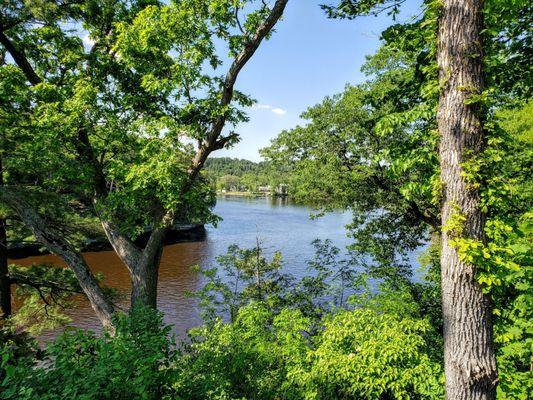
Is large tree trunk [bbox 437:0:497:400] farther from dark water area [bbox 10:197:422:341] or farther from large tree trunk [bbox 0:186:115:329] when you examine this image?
dark water area [bbox 10:197:422:341]

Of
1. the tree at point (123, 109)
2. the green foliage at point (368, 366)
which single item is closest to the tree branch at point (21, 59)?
the tree at point (123, 109)

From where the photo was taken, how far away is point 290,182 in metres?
10.7

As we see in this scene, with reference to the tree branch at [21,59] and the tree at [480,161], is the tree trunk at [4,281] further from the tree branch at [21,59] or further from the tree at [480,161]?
the tree at [480,161]

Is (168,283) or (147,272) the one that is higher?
(147,272)

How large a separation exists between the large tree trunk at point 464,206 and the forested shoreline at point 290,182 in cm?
1

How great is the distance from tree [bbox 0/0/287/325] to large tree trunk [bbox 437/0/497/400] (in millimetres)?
3861

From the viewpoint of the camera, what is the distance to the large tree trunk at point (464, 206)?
286cm

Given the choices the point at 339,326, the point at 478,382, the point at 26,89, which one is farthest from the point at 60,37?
the point at 478,382

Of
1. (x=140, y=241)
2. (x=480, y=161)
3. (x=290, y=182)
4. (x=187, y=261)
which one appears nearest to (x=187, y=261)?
(x=187, y=261)

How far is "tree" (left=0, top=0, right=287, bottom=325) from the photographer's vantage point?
19.1 ft

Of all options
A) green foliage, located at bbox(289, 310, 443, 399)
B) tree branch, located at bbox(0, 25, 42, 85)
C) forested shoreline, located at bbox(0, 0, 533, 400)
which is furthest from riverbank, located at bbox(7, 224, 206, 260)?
green foliage, located at bbox(289, 310, 443, 399)

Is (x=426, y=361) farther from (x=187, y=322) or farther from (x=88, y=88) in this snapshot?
(x=187, y=322)

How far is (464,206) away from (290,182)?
792 cm

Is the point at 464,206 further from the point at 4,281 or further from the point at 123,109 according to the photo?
the point at 4,281
